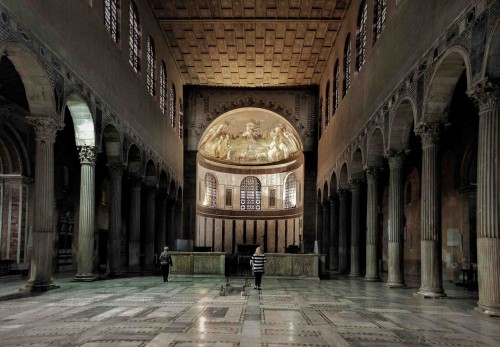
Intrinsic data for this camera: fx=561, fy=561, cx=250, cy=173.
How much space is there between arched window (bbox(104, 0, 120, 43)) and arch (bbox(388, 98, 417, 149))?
11800 mm

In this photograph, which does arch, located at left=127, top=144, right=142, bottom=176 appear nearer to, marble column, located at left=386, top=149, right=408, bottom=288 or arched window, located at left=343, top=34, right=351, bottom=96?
arched window, located at left=343, top=34, right=351, bottom=96

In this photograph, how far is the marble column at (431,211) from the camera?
16.3 meters

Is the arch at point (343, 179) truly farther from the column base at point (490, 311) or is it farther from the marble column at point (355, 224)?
the column base at point (490, 311)

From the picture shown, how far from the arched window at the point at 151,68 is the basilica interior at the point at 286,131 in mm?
166

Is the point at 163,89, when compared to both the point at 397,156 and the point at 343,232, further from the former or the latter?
the point at 397,156

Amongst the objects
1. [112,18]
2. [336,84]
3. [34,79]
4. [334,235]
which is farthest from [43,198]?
[334,235]

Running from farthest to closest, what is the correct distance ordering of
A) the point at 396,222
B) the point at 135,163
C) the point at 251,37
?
1. the point at 251,37
2. the point at 135,163
3. the point at 396,222

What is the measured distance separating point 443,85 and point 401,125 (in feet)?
13.0

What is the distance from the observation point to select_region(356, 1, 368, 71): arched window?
26172mm

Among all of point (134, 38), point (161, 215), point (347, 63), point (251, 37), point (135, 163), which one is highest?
point (251, 37)

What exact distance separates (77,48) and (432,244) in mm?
13134

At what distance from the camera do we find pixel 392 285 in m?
20.0

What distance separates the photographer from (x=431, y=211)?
54.3ft

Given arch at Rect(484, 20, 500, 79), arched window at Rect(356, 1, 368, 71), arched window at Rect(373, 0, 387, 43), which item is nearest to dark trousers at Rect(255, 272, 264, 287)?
arch at Rect(484, 20, 500, 79)
